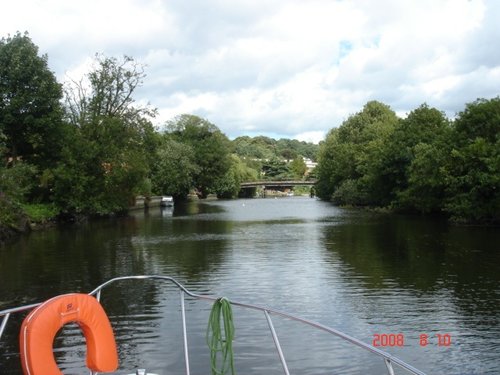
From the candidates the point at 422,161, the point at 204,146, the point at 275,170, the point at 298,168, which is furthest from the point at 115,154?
the point at 298,168

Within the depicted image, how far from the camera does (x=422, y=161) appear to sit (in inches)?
1805

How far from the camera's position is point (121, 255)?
83.7ft

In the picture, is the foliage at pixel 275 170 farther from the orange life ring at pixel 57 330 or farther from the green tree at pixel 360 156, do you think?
the orange life ring at pixel 57 330

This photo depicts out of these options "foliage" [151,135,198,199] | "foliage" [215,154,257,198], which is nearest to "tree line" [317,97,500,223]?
"foliage" [151,135,198,199]

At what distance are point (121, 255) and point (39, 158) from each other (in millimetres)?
24258

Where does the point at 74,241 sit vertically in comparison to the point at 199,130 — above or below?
below

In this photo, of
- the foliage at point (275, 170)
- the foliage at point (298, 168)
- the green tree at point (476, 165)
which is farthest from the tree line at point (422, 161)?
the foliage at point (298, 168)

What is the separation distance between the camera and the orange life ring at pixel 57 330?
18.3ft

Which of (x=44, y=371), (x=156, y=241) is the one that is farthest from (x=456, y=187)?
(x=44, y=371)

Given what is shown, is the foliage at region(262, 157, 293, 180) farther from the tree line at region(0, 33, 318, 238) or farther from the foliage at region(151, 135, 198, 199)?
the tree line at region(0, 33, 318, 238)

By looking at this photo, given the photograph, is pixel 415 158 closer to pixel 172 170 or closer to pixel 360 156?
pixel 360 156

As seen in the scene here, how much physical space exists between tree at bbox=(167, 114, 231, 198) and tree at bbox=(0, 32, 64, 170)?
54.2 meters

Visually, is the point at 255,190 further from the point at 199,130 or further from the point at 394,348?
the point at 394,348
